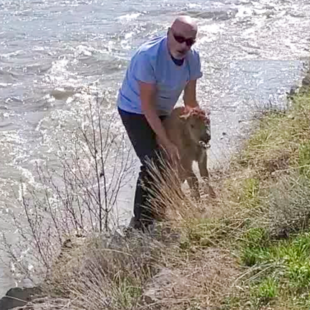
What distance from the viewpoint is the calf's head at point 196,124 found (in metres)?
7.27

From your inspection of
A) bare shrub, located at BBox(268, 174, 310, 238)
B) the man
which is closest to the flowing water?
the man

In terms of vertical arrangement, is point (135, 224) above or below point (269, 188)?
below

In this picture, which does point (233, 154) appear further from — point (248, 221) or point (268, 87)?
point (268, 87)

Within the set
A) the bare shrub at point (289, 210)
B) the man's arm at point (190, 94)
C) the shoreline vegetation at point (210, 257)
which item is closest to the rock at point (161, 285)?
the shoreline vegetation at point (210, 257)

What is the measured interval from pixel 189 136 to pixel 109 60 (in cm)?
750

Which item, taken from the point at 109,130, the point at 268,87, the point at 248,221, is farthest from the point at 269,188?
the point at 268,87

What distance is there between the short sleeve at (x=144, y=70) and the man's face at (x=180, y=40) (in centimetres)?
21

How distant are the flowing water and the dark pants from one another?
Answer: 1.26m

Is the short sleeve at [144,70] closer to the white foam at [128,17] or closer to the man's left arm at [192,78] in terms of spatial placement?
the man's left arm at [192,78]

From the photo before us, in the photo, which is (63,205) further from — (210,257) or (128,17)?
(128,17)

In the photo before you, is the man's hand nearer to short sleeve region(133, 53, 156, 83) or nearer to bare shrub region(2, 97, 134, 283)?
short sleeve region(133, 53, 156, 83)

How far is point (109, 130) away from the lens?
35.0ft

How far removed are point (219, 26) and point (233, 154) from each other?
29.5ft

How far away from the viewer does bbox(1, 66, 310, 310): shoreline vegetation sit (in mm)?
5156
